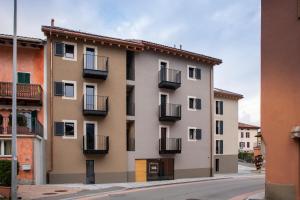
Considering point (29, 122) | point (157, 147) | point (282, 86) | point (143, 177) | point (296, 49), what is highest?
point (296, 49)

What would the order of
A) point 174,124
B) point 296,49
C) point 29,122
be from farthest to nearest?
point 174,124 → point 29,122 → point 296,49

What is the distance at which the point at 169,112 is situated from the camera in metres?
35.2

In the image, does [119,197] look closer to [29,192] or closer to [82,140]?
[29,192]

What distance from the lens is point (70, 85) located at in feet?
98.6

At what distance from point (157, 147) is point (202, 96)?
756 cm

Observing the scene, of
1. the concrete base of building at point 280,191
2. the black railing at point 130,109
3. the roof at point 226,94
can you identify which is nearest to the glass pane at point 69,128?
the black railing at point 130,109

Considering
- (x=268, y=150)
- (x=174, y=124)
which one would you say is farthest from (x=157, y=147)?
(x=268, y=150)

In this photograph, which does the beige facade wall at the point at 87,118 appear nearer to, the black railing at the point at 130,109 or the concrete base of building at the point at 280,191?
the black railing at the point at 130,109

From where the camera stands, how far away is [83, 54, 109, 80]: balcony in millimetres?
30047

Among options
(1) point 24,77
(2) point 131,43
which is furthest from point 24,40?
(2) point 131,43

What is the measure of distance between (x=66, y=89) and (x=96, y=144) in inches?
196

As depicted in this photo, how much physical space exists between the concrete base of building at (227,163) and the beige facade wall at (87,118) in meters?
18.4

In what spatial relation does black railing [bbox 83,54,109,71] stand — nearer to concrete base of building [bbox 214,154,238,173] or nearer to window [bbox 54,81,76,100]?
window [bbox 54,81,76,100]

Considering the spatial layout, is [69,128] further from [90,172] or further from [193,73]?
[193,73]
